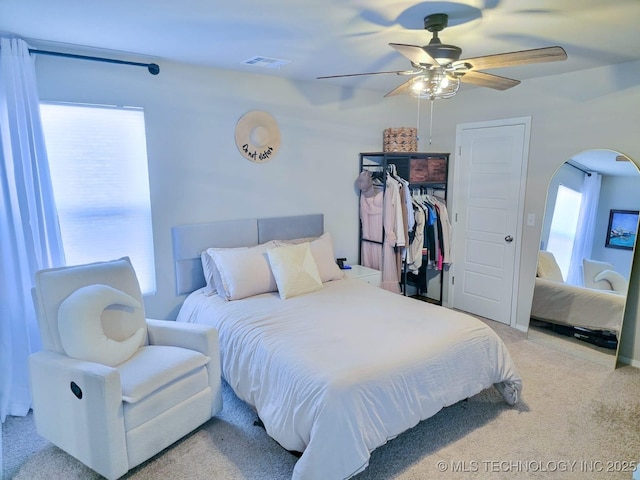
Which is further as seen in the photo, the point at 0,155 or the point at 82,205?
the point at 82,205

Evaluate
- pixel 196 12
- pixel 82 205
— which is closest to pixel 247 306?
pixel 82 205

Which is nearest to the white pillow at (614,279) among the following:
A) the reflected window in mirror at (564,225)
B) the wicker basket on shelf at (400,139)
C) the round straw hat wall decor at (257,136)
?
the reflected window in mirror at (564,225)

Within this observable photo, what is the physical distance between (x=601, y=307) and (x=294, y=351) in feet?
9.49

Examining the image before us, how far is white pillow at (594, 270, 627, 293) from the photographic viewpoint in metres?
3.39

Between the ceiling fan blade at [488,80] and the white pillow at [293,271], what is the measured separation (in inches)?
71.0

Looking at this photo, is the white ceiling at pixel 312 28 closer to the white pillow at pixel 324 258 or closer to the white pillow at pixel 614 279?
the white pillow at pixel 324 258

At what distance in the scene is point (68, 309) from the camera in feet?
7.47

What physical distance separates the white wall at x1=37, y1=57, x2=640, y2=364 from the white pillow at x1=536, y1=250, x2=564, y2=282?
0.10m

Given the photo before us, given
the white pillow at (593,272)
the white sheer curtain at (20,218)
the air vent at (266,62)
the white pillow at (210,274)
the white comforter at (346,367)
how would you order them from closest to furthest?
the white comforter at (346,367), the white sheer curtain at (20,218), the air vent at (266,62), the white pillow at (210,274), the white pillow at (593,272)

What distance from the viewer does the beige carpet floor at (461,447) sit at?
7.19ft

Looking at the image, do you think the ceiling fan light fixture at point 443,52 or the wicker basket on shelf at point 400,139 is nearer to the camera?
the ceiling fan light fixture at point 443,52

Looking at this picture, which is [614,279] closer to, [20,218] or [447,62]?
[447,62]

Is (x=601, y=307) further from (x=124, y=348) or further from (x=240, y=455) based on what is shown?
(x=124, y=348)

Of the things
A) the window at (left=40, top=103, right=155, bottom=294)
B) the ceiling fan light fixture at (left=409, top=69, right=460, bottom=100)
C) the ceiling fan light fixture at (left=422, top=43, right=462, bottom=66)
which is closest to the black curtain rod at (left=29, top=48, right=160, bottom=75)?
the window at (left=40, top=103, right=155, bottom=294)
